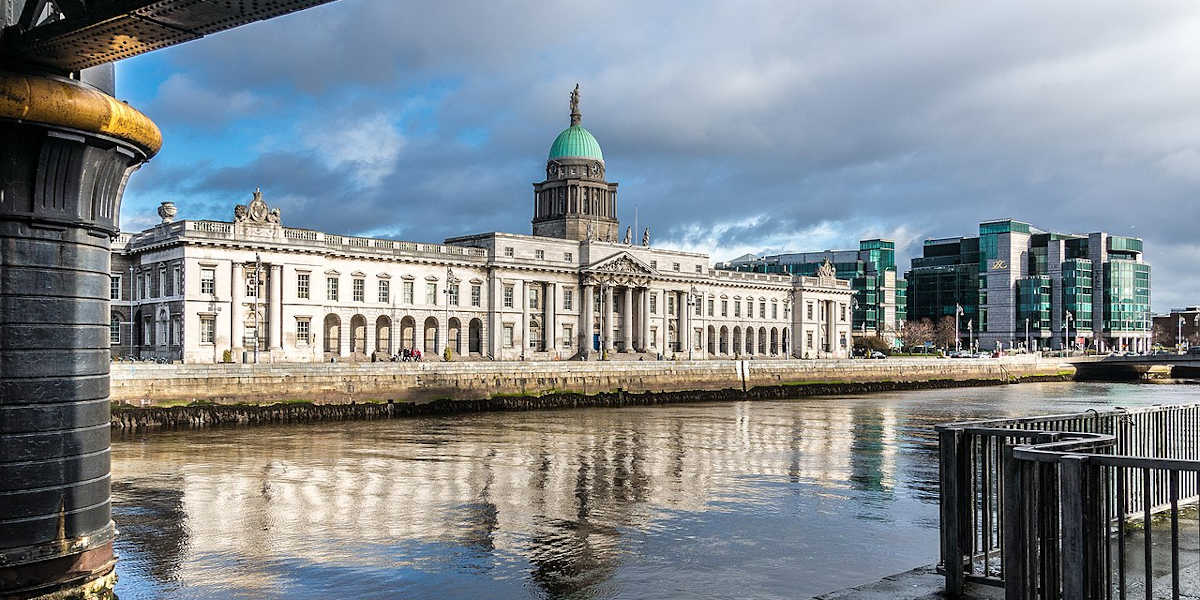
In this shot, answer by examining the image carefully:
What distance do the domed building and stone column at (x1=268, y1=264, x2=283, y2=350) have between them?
0.11 metres

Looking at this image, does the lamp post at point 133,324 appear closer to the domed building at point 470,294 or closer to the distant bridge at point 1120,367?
the domed building at point 470,294

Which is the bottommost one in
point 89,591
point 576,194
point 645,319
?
point 89,591

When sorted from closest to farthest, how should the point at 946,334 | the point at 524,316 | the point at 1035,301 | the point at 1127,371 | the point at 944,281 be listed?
1. the point at 524,316
2. the point at 1127,371
3. the point at 946,334
4. the point at 1035,301
5. the point at 944,281

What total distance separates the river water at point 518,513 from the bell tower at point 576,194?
69079 millimetres

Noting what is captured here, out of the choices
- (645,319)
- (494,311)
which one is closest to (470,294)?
(494,311)

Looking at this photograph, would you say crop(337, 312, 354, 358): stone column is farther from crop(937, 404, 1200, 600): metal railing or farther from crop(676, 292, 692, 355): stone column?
crop(937, 404, 1200, 600): metal railing

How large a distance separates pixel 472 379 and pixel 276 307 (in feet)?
77.2

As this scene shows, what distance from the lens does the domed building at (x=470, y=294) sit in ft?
233

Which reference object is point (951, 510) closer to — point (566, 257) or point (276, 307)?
point (276, 307)

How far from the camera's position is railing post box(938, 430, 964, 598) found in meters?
10.8

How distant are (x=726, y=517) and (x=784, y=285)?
340 feet

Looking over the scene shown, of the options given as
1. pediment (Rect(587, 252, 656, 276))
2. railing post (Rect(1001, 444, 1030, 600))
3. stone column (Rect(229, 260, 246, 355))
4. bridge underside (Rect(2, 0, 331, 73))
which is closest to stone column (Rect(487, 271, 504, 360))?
pediment (Rect(587, 252, 656, 276))

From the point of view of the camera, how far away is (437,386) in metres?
55.7

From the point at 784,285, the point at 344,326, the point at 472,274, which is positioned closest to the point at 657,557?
the point at 344,326
